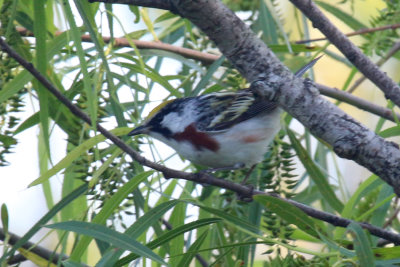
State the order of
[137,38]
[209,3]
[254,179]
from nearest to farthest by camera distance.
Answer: [209,3] → [254,179] → [137,38]

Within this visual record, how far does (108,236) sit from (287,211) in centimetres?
43

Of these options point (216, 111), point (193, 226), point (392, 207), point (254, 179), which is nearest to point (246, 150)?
point (254, 179)

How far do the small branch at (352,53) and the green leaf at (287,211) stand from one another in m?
0.47

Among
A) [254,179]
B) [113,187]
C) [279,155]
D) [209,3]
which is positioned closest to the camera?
[209,3]

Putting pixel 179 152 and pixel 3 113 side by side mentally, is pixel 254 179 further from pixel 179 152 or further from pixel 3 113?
pixel 3 113

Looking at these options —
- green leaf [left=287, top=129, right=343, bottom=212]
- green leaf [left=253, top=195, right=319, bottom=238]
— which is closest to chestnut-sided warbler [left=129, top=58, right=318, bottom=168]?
green leaf [left=287, top=129, right=343, bottom=212]

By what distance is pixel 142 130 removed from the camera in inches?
87.1

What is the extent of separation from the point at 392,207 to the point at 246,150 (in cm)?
59

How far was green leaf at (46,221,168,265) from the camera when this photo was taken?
151 centimetres

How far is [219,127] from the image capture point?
2.52 metres

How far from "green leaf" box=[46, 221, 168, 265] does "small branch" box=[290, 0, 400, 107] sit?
2.58 feet

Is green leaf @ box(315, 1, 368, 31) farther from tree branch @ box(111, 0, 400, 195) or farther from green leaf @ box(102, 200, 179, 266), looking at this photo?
green leaf @ box(102, 200, 179, 266)

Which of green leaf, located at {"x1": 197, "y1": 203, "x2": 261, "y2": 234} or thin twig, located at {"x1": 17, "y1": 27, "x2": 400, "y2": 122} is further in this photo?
thin twig, located at {"x1": 17, "y1": 27, "x2": 400, "y2": 122}

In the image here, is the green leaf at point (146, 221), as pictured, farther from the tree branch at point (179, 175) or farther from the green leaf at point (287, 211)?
the green leaf at point (287, 211)
